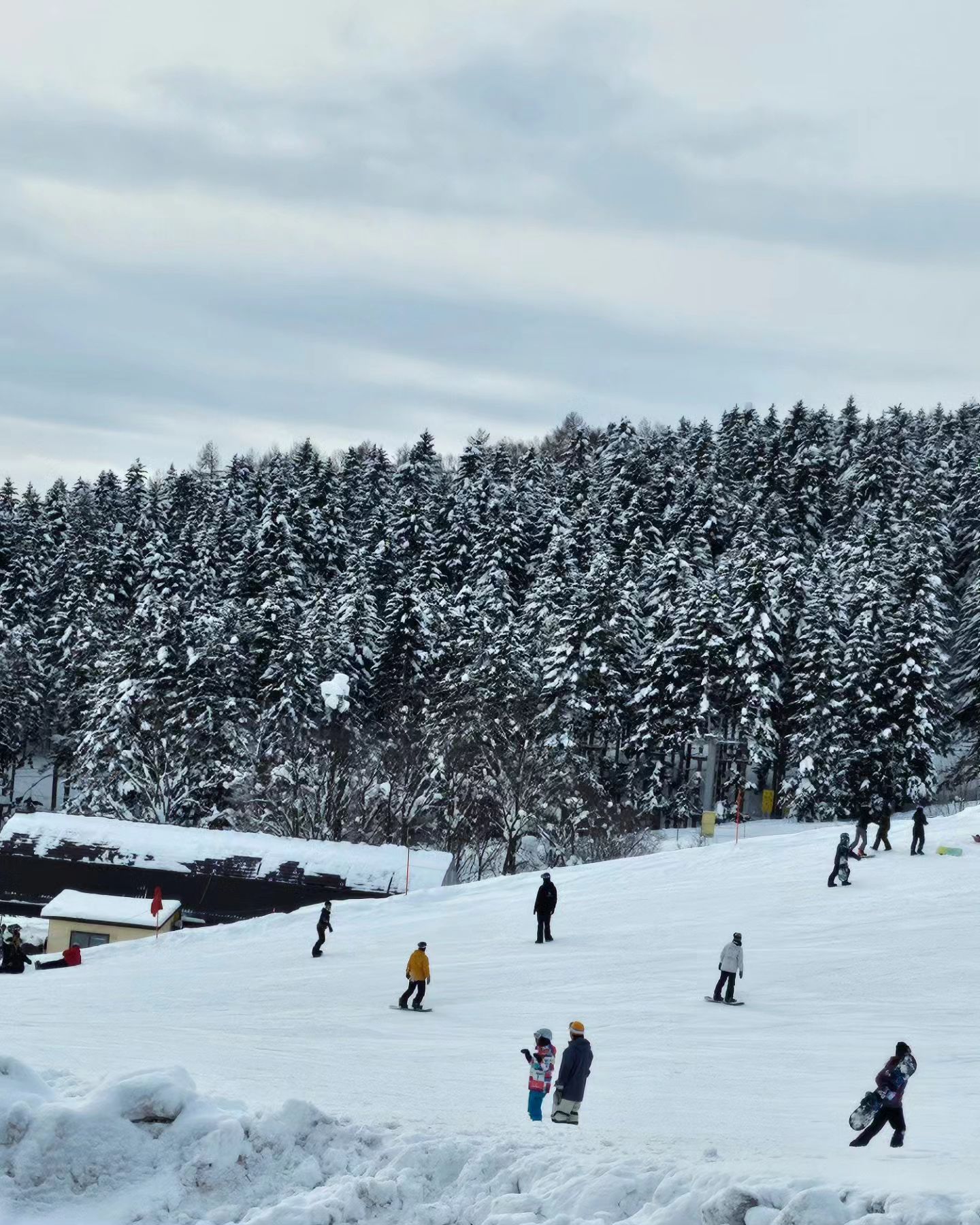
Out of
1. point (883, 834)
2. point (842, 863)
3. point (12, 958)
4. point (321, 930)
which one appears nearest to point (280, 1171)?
point (321, 930)

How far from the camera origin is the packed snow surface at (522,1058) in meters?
10.1

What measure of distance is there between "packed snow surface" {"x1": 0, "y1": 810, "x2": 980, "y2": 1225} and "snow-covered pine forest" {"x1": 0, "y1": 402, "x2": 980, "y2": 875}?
22.3m

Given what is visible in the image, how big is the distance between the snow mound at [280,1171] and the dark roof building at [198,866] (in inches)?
1043

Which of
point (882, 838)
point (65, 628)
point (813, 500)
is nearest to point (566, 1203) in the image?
point (882, 838)

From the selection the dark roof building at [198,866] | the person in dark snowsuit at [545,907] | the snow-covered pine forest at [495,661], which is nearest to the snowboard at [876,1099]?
the person in dark snowsuit at [545,907]

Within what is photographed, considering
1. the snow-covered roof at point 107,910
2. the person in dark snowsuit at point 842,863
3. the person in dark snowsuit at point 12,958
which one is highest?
the person in dark snowsuit at point 842,863

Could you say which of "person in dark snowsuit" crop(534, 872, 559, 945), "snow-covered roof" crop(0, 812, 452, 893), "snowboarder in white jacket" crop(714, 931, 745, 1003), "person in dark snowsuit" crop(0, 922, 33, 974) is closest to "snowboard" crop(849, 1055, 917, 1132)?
"snowboarder in white jacket" crop(714, 931, 745, 1003)

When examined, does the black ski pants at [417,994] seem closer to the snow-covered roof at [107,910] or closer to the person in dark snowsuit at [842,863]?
the person in dark snowsuit at [842,863]

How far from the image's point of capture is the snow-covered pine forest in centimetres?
5384

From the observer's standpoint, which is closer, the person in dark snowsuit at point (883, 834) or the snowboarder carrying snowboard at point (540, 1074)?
the snowboarder carrying snowboard at point (540, 1074)

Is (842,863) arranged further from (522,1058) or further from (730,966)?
(522,1058)

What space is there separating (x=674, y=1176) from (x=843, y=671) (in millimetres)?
49727

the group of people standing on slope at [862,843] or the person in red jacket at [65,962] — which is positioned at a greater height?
the group of people standing on slope at [862,843]

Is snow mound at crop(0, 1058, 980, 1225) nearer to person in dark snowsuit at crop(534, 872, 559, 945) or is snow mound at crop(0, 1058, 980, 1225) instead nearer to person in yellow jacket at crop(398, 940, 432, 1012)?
person in yellow jacket at crop(398, 940, 432, 1012)
